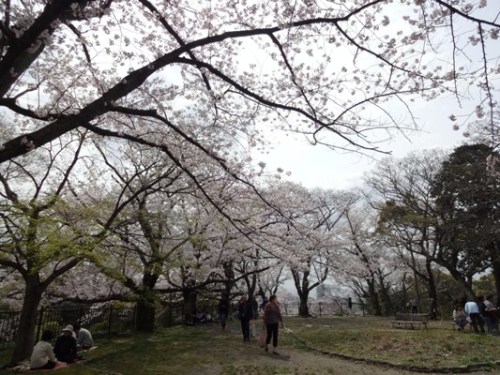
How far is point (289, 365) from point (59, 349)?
16.8 ft

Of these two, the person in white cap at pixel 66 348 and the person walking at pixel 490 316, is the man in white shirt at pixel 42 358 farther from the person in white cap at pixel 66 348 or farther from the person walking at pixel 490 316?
the person walking at pixel 490 316

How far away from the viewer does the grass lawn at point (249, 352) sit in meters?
8.24

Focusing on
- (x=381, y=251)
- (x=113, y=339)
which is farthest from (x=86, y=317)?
(x=381, y=251)

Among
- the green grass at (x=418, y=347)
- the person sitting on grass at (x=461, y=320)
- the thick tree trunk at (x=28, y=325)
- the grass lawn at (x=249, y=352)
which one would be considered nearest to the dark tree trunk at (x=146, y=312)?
the grass lawn at (x=249, y=352)

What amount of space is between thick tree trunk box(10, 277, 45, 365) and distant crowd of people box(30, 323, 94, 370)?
68cm

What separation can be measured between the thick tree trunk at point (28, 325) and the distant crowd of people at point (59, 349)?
68 centimetres

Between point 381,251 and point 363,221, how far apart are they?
11.3 ft

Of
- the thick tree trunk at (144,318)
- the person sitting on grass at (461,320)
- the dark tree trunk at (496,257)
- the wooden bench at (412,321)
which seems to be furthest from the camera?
the dark tree trunk at (496,257)

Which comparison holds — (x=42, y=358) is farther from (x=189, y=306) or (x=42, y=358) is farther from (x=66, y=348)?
(x=189, y=306)

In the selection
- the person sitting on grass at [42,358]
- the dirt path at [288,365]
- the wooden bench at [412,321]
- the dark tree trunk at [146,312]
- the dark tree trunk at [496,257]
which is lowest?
the dirt path at [288,365]

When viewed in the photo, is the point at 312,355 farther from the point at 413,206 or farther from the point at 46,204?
the point at 413,206

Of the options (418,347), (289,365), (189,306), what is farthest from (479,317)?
(189,306)

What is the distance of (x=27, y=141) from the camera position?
459 centimetres

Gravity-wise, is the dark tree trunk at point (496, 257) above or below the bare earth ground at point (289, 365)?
above
